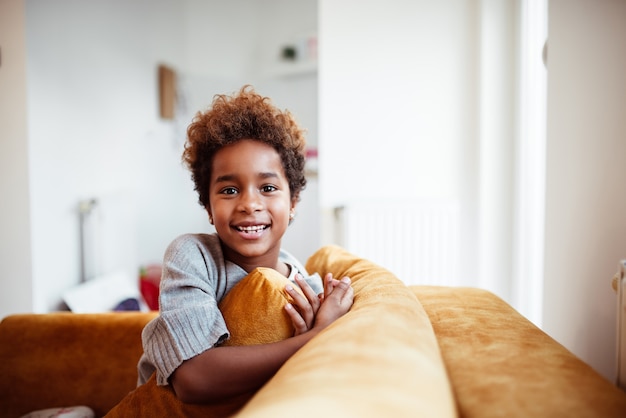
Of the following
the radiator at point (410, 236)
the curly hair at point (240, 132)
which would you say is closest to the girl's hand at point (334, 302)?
the curly hair at point (240, 132)

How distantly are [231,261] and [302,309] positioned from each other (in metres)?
0.31

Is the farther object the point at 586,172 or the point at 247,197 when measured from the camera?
the point at 586,172

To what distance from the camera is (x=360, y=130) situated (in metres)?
2.90

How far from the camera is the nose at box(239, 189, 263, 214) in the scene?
101 centimetres

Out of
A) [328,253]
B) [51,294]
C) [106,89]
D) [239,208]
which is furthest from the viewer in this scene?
[106,89]

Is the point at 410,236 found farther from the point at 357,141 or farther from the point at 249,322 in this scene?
the point at 249,322

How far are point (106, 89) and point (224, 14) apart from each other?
5.74 feet

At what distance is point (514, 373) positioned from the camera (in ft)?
2.01

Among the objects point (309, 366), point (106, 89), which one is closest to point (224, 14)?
point (106, 89)

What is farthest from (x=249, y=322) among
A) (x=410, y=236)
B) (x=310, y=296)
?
(x=410, y=236)

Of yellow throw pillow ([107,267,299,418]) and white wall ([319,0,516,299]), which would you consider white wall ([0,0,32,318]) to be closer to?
white wall ([319,0,516,299])

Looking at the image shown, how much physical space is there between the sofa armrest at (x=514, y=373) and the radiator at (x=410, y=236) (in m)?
1.80

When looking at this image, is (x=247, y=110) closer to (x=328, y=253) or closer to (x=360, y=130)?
(x=328, y=253)

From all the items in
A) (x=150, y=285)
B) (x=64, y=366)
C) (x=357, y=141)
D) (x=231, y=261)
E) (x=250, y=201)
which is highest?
(x=357, y=141)
